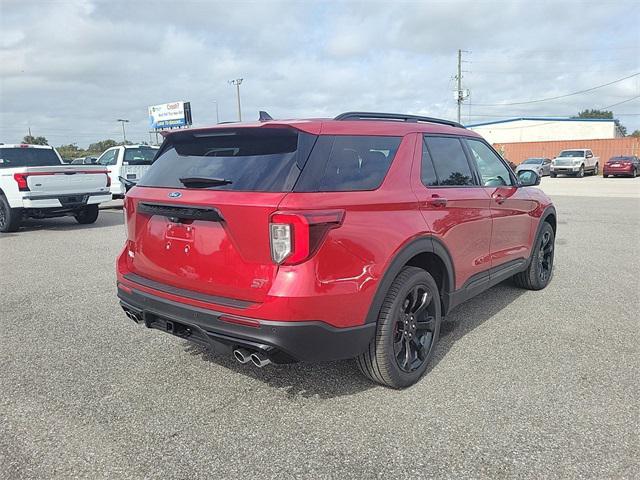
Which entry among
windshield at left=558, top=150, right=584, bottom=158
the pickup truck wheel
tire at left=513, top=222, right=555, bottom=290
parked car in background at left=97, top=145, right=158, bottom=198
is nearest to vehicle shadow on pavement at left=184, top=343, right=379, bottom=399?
tire at left=513, top=222, right=555, bottom=290

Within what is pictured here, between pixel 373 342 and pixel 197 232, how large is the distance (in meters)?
1.25

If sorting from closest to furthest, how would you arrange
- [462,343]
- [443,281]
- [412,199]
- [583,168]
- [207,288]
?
[207,288]
[412,199]
[443,281]
[462,343]
[583,168]

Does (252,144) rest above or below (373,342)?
above

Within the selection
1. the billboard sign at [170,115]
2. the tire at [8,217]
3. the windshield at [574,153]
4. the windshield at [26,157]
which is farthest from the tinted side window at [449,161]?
the billboard sign at [170,115]

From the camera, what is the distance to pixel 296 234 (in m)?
2.59

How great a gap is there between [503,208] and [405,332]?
6.07 ft

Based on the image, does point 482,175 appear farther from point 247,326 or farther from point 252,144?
point 247,326

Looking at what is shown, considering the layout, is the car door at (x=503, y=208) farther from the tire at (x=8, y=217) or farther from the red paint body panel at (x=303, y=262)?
the tire at (x=8, y=217)

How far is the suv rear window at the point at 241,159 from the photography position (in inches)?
109

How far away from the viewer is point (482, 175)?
4359mm

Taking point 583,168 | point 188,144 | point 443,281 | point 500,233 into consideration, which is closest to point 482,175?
point 500,233

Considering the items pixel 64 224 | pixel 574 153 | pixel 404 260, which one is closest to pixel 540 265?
pixel 404 260

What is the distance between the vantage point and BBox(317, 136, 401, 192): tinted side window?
283 centimetres

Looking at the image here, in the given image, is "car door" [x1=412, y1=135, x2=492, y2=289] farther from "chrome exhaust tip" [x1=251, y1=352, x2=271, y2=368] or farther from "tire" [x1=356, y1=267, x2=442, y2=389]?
"chrome exhaust tip" [x1=251, y1=352, x2=271, y2=368]
